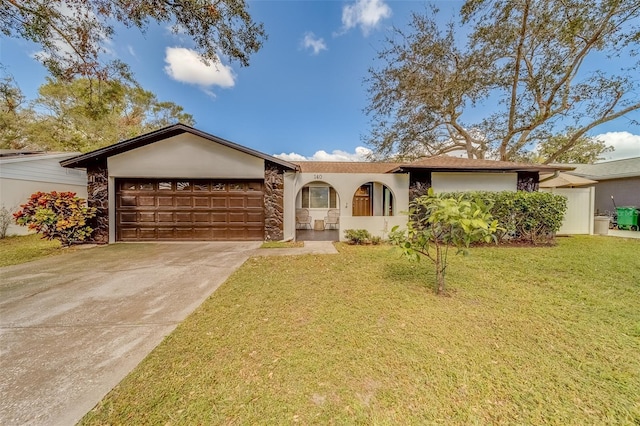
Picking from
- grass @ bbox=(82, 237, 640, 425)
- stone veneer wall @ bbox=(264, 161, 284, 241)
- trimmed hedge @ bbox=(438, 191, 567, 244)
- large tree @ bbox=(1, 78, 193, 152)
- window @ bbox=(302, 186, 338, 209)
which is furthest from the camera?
large tree @ bbox=(1, 78, 193, 152)

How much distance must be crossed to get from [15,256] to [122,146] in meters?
4.20

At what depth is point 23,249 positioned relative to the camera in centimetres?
773

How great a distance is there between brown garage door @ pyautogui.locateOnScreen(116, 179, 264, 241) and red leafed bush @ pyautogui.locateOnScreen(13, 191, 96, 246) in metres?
1.01

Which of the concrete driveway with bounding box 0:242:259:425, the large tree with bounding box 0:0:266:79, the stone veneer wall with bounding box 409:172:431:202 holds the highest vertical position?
the large tree with bounding box 0:0:266:79

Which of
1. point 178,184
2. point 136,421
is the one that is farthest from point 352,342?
point 178,184

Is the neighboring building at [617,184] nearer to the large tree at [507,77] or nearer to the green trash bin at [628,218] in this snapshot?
the green trash bin at [628,218]

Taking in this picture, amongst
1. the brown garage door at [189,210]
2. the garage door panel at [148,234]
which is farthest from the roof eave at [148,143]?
the garage door panel at [148,234]

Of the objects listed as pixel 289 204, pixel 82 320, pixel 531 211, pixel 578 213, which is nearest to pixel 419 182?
pixel 531 211

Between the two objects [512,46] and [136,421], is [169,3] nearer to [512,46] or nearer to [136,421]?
[136,421]

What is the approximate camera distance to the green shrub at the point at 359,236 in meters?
8.80

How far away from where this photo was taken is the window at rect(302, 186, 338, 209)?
1395cm

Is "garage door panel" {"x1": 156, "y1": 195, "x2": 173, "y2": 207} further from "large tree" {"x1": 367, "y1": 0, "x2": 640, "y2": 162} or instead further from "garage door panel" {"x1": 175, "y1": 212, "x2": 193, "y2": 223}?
"large tree" {"x1": 367, "y1": 0, "x2": 640, "y2": 162}

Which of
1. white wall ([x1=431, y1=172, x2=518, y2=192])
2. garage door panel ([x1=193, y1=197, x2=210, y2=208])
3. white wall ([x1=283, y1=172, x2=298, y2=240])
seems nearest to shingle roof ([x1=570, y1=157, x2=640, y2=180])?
white wall ([x1=431, y1=172, x2=518, y2=192])

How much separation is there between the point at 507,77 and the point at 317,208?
11.7 meters
